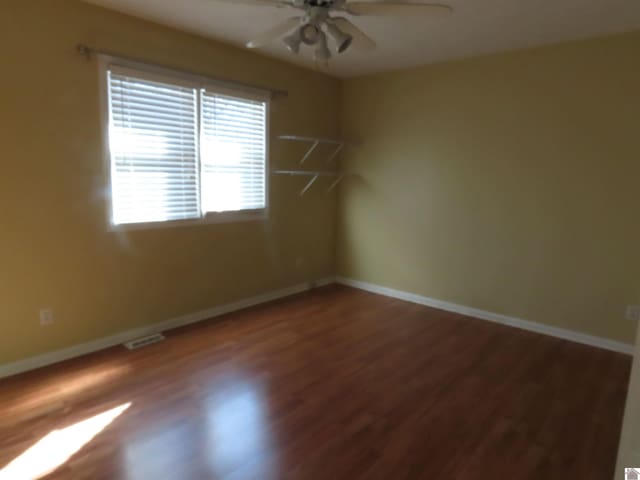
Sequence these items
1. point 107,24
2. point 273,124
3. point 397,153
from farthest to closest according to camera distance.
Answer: point 397,153 < point 273,124 < point 107,24

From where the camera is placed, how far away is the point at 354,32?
217cm

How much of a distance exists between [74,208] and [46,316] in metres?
0.78

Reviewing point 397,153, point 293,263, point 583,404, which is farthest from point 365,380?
point 397,153

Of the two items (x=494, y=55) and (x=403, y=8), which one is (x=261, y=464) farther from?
(x=494, y=55)

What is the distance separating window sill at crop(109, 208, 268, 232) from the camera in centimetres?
315

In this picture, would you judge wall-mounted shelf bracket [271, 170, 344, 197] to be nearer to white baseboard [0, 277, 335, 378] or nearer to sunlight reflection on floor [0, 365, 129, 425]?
white baseboard [0, 277, 335, 378]

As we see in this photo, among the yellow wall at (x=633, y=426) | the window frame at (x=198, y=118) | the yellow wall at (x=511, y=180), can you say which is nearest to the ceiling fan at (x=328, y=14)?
the window frame at (x=198, y=118)

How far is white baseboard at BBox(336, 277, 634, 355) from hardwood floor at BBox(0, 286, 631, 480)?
0.11 m

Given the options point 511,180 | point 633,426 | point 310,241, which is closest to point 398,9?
point 633,426

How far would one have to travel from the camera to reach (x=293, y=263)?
15.1 ft

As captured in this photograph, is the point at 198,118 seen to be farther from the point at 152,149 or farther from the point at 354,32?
the point at 354,32

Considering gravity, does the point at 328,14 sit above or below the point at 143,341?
above

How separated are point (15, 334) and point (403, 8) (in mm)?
3105

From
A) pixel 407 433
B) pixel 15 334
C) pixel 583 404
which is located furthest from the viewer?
pixel 15 334
